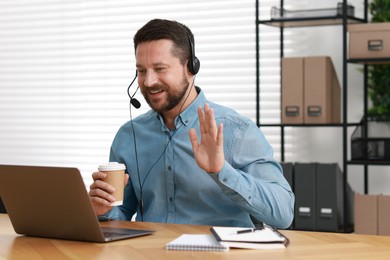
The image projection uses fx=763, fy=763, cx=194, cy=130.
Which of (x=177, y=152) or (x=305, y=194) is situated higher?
(x=177, y=152)

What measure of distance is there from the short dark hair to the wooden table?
696 mm

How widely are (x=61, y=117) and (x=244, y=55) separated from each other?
1.40m

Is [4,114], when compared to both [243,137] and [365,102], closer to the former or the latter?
[365,102]

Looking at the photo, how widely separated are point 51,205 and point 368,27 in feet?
7.70

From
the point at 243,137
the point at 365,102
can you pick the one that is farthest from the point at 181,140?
the point at 365,102

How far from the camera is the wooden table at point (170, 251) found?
176 cm

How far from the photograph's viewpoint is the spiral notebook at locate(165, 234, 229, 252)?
1.82 meters

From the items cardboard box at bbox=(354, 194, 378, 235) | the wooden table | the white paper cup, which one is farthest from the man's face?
cardboard box at bbox=(354, 194, 378, 235)

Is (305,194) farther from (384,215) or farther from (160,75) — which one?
(160,75)

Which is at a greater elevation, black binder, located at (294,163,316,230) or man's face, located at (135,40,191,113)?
man's face, located at (135,40,191,113)

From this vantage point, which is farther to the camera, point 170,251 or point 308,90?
point 308,90

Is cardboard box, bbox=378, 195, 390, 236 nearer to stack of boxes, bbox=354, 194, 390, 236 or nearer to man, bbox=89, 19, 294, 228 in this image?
stack of boxes, bbox=354, 194, 390, 236

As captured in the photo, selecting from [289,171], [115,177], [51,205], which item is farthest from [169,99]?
[289,171]

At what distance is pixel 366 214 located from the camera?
12.7 ft
